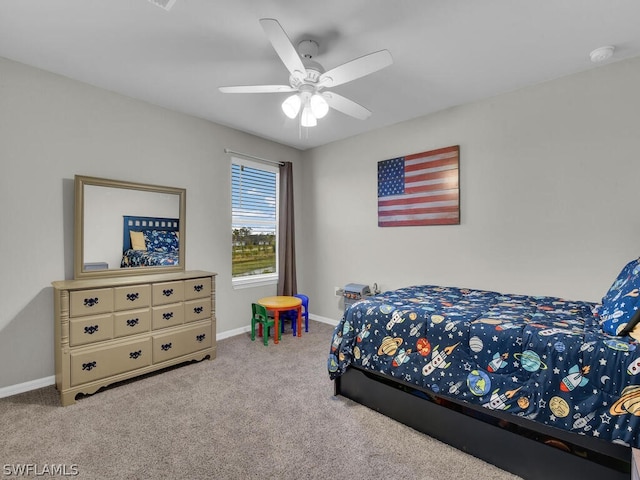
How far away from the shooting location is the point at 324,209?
442cm

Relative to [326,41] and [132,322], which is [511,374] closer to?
[326,41]

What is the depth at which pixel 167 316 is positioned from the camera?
276cm

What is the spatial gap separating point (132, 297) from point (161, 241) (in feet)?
2.42

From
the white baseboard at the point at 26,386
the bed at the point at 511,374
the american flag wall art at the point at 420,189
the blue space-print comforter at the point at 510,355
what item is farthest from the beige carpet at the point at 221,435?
the american flag wall art at the point at 420,189

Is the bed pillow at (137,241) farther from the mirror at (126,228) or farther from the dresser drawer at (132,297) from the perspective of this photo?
the dresser drawer at (132,297)

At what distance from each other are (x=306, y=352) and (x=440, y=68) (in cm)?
288

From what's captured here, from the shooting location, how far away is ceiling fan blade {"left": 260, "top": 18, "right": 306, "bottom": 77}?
1495 millimetres

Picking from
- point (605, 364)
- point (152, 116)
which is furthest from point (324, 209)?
point (605, 364)

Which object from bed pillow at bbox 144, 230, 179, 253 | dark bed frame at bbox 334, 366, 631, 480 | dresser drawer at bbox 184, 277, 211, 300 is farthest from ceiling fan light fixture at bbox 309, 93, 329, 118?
bed pillow at bbox 144, 230, 179, 253

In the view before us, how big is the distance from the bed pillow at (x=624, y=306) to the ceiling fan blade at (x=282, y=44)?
2155 millimetres

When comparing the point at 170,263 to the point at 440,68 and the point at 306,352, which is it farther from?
the point at 440,68

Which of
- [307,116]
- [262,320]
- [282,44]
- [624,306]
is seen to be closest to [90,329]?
[262,320]

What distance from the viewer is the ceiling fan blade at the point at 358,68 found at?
1.67 meters

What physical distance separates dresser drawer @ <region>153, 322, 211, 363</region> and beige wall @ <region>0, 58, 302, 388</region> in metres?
0.83
